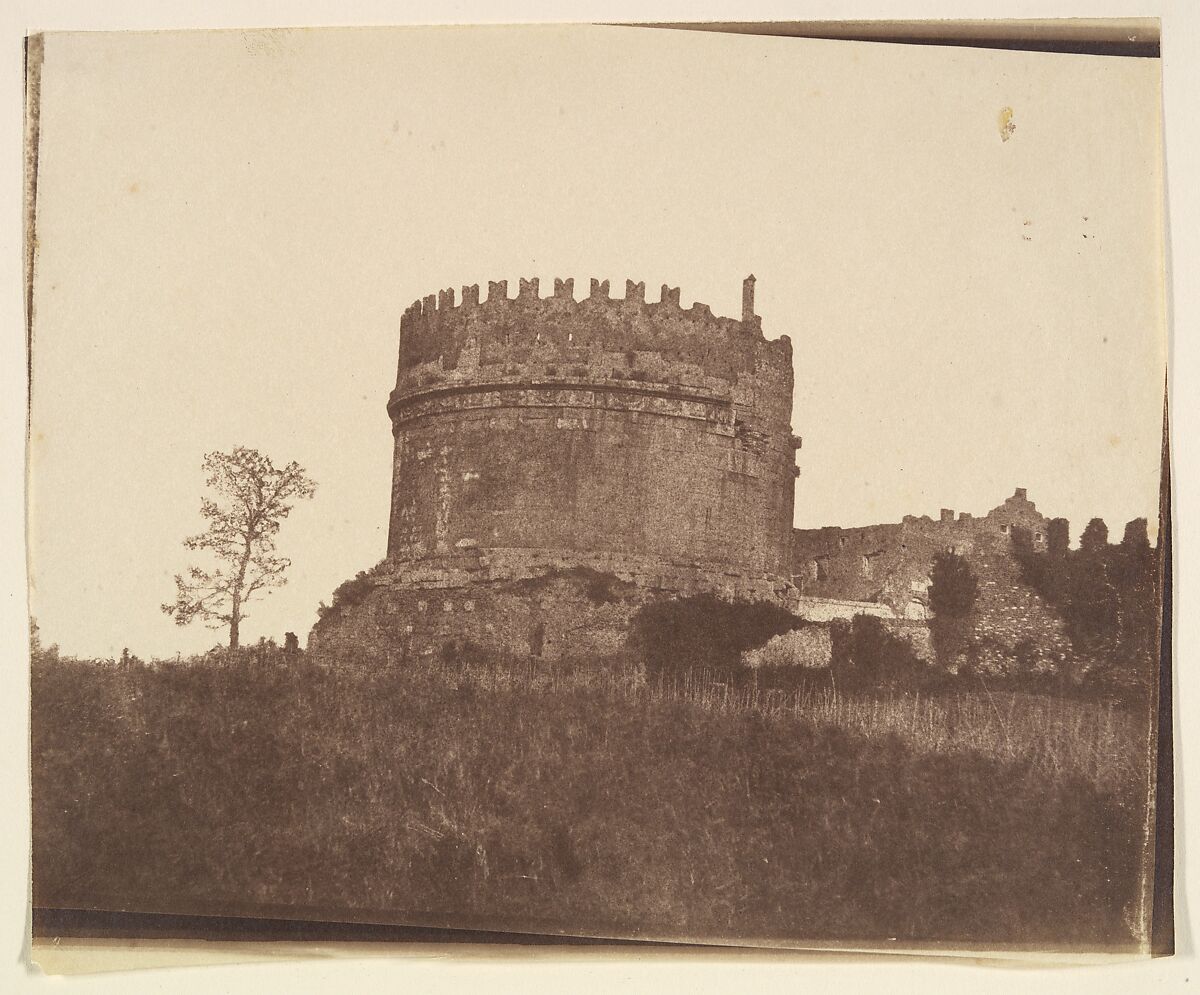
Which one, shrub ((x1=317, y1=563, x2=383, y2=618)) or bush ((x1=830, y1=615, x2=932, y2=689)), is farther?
shrub ((x1=317, y1=563, x2=383, y2=618))

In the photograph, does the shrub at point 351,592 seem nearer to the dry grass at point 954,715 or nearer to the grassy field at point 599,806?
the grassy field at point 599,806

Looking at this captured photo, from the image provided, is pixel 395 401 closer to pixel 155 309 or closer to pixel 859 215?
pixel 155 309

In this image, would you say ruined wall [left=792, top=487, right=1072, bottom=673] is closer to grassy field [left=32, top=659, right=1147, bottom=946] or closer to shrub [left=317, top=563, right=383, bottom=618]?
grassy field [left=32, top=659, right=1147, bottom=946]

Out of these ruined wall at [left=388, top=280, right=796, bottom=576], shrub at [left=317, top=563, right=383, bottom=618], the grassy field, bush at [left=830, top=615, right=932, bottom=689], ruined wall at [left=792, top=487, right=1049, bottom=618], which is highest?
ruined wall at [left=388, top=280, right=796, bottom=576]

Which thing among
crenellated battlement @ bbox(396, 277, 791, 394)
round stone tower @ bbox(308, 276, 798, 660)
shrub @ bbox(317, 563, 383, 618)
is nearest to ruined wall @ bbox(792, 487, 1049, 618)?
round stone tower @ bbox(308, 276, 798, 660)

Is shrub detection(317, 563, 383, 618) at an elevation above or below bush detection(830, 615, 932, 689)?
above

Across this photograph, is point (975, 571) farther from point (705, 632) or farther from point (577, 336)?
point (577, 336)

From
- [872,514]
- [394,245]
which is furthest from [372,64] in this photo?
[872,514]
